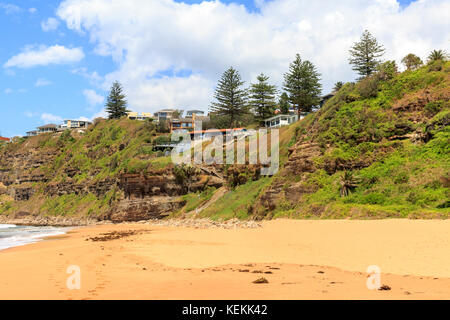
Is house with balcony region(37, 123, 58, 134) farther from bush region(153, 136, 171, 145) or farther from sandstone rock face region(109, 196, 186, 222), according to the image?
sandstone rock face region(109, 196, 186, 222)

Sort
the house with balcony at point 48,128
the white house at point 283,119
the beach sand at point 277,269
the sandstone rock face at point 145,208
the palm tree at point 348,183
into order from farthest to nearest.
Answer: the house with balcony at point 48,128 → the white house at point 283,119 → the sandstone rock face at point 145,208 → the palm tree at point 348,183 → the beach sand at point 277,269

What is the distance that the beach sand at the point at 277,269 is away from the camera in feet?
22.4

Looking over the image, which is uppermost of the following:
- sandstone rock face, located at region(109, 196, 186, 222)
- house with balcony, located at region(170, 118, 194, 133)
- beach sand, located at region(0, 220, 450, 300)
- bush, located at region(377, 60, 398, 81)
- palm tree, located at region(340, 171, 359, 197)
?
house with balcony, located at region(170, 118, 194, 133)

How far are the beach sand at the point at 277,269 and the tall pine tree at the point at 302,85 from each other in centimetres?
4820

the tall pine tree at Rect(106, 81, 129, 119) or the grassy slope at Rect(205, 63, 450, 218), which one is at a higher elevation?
the tall pine tree at Rect(106, 81, 129, 119)

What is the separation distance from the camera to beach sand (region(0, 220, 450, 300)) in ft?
22.4

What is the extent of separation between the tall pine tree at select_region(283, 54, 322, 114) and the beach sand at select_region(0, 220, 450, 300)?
158 ft

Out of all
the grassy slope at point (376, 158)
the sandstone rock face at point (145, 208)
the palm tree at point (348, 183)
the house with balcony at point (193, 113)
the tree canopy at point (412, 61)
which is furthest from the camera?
the house with balcony at point (193, 113)

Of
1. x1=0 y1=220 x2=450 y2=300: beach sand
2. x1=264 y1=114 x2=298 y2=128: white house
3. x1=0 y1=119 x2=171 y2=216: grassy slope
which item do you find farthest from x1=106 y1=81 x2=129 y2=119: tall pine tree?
x1=0 y1=220 x2=450 y2=300: beach sand

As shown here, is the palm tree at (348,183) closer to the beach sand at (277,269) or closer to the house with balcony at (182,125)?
the beach sand at (277,269)

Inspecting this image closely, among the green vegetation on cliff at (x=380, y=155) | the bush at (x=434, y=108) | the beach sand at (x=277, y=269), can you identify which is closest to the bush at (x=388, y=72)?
the green vegetation on cliff at (x=380, y=155)

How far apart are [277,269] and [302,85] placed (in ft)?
188

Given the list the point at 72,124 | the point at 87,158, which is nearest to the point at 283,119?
the point at 87,158
